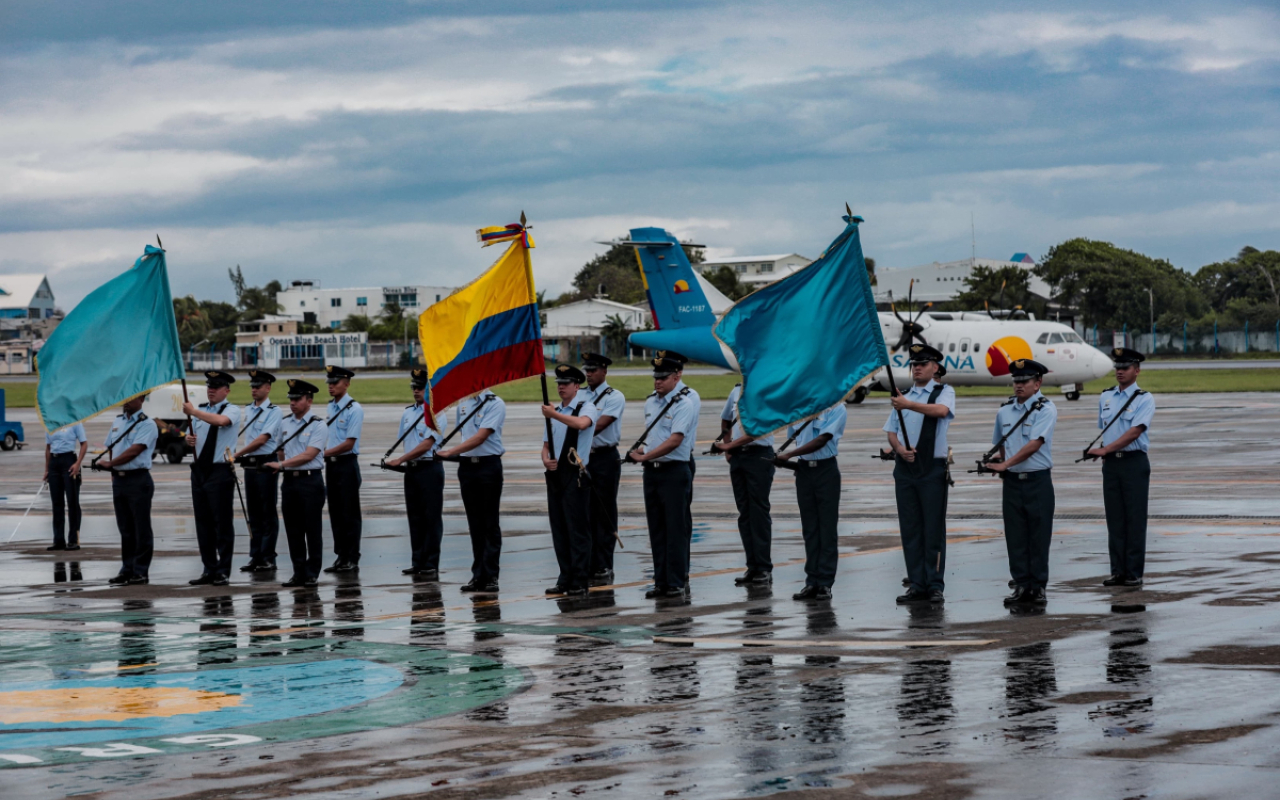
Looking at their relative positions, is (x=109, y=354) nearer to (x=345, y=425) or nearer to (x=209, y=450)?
(x=209, y=450)

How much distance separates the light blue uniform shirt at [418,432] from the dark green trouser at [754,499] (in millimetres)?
3277

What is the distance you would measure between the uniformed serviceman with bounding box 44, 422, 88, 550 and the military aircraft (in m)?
29.4

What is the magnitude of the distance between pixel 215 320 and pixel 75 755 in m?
170

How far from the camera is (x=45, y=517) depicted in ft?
73.5

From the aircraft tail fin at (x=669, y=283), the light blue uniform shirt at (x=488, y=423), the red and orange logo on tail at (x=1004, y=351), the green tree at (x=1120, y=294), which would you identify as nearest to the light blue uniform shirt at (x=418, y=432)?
the light blue uniform shirt at (x=488, y=423)

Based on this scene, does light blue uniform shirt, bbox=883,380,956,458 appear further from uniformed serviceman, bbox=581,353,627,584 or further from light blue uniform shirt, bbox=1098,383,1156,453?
uniformed serviceman, bbox=581,353,627,584

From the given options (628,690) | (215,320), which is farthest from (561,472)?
(215,320)

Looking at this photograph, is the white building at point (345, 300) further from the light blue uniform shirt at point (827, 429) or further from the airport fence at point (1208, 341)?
the light blue uniform shirt at point (827, 429)

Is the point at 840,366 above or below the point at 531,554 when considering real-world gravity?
above

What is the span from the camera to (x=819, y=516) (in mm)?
12617

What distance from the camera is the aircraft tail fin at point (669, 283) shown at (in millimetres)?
48562

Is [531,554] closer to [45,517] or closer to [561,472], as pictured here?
[561,472]

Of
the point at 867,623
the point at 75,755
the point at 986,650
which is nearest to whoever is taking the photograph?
the point at 75,755

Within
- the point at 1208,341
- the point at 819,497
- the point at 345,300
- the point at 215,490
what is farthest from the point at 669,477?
the point at 345,300
